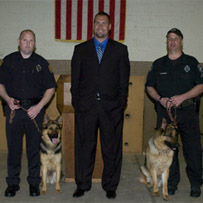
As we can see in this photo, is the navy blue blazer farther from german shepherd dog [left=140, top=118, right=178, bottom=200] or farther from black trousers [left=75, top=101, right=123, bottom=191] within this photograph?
german shepherd dog [left=140, top=118, right=178, bottom=200]

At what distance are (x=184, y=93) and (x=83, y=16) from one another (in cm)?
274

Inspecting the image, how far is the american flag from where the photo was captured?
219 inches

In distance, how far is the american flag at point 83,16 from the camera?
18.3ft

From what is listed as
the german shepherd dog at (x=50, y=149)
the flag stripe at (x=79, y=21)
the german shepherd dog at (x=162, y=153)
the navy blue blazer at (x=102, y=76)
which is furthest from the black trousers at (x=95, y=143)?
the flag stripe at (x=79, y=21)

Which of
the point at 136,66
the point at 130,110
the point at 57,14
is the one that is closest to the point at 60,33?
the point at 57,14

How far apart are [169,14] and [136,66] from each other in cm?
110

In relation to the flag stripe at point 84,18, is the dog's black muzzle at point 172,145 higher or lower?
lower

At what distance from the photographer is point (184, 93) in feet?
12.0

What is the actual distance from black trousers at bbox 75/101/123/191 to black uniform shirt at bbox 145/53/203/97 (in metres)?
0.67

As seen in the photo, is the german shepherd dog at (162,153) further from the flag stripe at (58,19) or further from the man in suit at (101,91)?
the flag stripe at (58,19)

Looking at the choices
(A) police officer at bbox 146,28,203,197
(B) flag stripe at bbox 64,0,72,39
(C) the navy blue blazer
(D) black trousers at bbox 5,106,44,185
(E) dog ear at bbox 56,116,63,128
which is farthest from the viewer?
(B) flag stripe at bbox 64,0,72,39

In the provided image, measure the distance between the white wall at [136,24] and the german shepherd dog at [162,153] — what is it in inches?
96.2

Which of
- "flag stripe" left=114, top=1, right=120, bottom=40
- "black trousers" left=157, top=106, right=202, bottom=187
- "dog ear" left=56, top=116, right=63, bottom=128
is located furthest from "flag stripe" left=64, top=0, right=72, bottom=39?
"black trousers" left=157, top=106, right=202, bottom=187

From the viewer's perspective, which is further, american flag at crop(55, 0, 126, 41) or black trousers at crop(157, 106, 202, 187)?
american flag at crop(55, 0, 126, 41)
